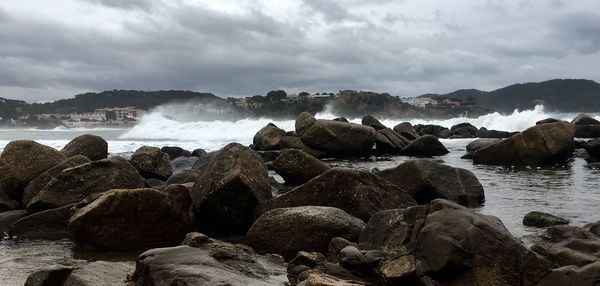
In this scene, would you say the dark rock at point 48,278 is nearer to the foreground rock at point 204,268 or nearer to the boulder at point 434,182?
the foreground rock at point 204,268

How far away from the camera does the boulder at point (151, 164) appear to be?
42.7ft

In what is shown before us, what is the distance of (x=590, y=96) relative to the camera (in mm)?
98062

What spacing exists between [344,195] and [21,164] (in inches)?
256

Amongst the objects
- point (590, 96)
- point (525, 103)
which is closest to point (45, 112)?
point (525, 103)

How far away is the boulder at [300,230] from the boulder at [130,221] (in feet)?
4.66

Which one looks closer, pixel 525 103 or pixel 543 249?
pixel 543 249

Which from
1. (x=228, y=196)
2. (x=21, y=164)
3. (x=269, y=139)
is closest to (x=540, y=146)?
(x=269, y=139)

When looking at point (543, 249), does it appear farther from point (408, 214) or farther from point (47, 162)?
point (47, 162)

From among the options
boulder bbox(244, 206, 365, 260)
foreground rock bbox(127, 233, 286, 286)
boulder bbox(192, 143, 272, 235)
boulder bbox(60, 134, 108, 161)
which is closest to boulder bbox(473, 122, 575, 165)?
boulder bbox(192, 143, 272, 235)

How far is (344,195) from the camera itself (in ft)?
27.1

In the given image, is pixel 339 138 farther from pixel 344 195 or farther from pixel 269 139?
pixel 344 195

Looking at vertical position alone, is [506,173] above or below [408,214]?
below

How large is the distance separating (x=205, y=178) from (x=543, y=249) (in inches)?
184

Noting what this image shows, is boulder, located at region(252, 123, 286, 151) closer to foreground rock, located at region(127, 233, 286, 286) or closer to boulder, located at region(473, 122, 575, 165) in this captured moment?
boulder, located at region(473, 122, 575, 165)
